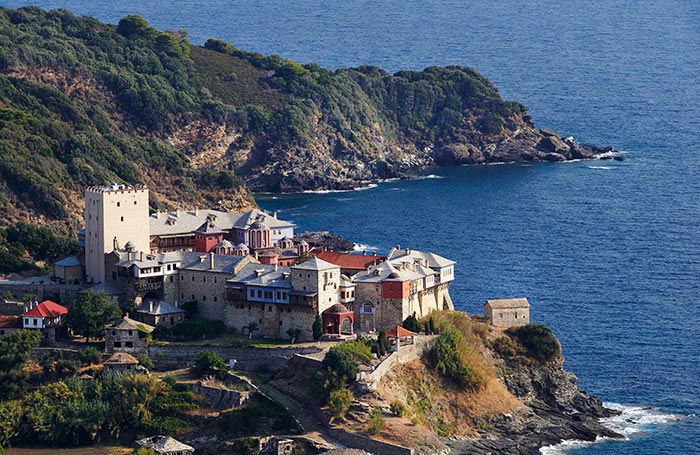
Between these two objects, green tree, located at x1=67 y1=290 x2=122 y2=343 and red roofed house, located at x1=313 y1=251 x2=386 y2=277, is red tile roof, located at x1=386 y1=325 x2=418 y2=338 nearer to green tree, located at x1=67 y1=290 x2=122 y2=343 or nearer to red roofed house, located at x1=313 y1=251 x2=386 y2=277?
red roofed house, located at x1=313 y1=251 x2=386 y2=277

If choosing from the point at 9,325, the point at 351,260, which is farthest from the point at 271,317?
the point at 9,325

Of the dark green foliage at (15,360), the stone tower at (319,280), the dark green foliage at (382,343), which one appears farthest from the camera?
the stone tower at (319,280)

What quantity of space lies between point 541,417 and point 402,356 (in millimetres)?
11751

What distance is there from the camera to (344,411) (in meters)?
109

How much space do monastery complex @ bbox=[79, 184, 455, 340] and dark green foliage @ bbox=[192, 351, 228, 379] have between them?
676 cm

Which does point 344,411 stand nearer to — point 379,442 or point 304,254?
point 379,442

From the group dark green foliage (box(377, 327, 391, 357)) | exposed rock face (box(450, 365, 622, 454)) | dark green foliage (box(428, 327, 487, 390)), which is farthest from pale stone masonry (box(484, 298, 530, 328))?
dark green foliage (box(377, 327, 391, 357))

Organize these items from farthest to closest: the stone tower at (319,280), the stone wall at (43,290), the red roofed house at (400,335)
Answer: the stone wall at (43,290)
the stone tower at (319,280)
the red roofed house at (400,335)

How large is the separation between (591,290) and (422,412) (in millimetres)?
46198

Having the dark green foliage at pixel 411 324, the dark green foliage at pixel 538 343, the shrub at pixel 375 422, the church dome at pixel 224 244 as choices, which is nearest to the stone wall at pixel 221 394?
the shrub at pixel 375 422

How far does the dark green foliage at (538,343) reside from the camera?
125312mm

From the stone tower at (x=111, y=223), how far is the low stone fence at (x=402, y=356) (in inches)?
917

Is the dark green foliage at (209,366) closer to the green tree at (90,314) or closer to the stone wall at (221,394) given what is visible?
the stone wall at (221,394)

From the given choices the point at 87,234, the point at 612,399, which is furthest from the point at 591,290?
the point at 87,234
